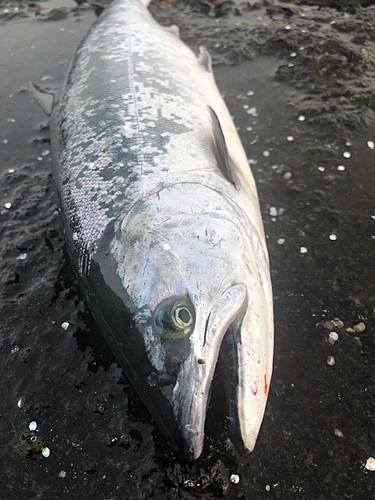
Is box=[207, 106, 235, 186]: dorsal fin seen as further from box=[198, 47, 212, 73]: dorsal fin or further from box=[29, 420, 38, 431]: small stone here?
box=[29, 420, 38, 431]: small stone

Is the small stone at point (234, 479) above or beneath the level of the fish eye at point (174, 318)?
beneath

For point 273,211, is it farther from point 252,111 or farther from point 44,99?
point 44,99

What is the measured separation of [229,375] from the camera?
6.22 feet

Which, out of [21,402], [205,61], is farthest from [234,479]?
[205,61]

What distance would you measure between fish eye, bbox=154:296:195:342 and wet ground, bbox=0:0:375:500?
551 millimetres

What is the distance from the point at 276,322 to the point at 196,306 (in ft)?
3.89

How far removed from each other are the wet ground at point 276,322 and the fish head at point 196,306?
1.19 feet

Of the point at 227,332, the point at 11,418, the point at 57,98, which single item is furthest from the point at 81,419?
the point at 57,98

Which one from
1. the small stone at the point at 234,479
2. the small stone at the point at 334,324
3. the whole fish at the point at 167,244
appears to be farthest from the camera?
the small stone at the point at 334,324

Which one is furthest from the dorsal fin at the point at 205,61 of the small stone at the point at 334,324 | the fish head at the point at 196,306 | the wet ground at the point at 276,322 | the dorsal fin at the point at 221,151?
the small stone at the point at 334,324

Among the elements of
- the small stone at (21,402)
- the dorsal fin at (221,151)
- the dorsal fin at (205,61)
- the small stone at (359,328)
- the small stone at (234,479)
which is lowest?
the small stone at (234,479)

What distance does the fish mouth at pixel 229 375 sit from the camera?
1736mm

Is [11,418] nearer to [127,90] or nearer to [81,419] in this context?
[81,419]

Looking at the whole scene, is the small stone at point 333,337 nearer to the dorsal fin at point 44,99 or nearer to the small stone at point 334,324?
the small stone at point 334,324
